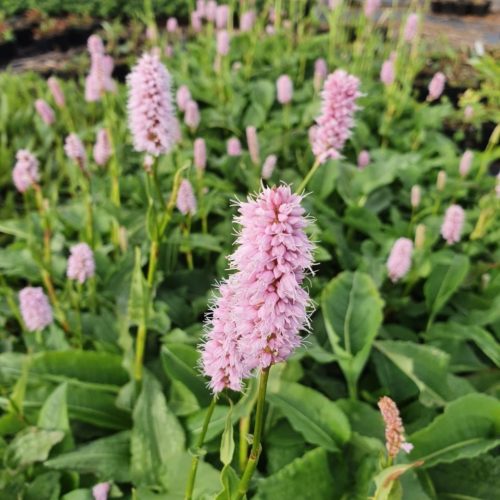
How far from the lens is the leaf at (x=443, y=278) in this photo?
2.29 metres

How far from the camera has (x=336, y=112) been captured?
1741mm

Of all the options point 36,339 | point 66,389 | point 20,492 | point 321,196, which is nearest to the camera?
point 20,492

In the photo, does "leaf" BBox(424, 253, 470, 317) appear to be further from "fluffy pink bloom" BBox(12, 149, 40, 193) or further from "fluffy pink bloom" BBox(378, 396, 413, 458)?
"fluffy pink bloom" BBox(12, 149, 40, 193)

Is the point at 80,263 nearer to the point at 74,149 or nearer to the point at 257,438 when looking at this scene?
the point at 74,149

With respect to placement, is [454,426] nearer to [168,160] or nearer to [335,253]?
[335,253]

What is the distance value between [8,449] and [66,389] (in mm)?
244

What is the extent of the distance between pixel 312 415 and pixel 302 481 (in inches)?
9.3

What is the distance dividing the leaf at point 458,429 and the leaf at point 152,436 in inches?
29.1

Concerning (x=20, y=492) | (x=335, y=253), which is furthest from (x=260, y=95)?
(x=20, y=492)

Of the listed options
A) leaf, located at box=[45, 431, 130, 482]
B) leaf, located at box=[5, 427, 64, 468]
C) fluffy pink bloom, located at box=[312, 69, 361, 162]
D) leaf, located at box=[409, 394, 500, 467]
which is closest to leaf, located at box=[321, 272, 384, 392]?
leaf, located at box=[409, 394, 500, 467]

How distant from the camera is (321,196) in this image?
2.88 metres

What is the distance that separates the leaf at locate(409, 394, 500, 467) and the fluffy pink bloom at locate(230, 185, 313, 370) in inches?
39.5

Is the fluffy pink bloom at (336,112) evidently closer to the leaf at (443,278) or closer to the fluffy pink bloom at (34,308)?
the leaf at (443,278)

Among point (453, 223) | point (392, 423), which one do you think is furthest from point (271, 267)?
point (453, 223)
